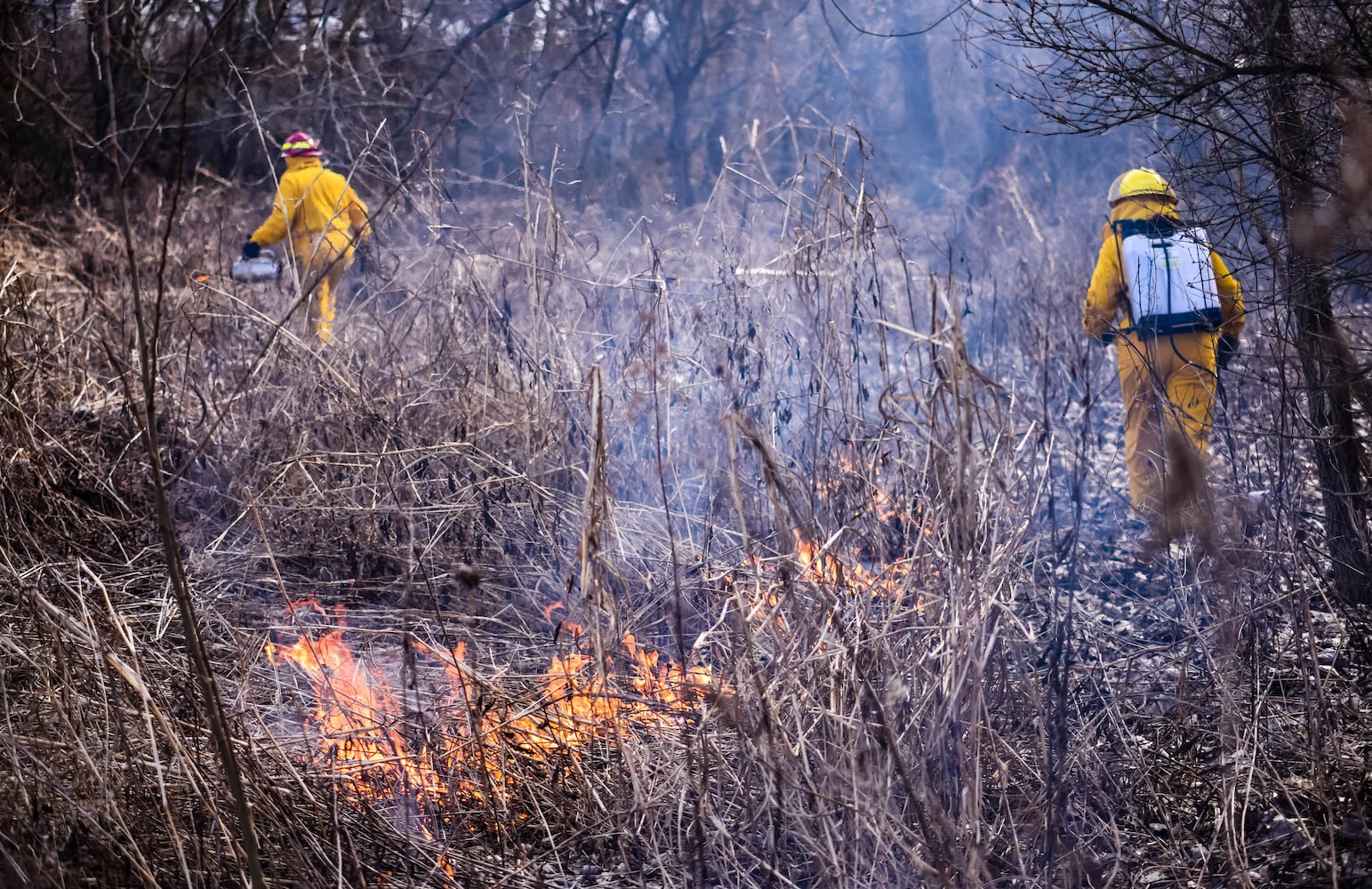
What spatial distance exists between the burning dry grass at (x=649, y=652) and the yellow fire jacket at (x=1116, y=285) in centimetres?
125

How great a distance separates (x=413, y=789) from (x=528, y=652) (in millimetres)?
917

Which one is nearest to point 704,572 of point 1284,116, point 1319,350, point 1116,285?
point 1319,350

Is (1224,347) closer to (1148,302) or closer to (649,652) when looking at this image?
(1148,302)

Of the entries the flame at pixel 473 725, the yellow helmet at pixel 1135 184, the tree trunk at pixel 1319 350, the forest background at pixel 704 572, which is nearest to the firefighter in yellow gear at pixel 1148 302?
the yellow helmet at pixel 1135 184

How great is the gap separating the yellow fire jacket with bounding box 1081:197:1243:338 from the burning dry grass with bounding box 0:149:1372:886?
1254 millimetres

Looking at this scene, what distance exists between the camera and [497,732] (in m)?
2.72

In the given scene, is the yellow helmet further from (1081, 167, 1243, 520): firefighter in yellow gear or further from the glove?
the glove

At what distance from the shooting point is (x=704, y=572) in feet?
10.6

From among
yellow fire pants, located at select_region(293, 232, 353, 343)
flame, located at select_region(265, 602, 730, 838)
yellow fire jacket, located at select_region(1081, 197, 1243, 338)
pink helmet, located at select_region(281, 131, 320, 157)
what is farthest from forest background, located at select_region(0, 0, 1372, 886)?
pink helmet, located at select_region(281, 131, 320, 157)

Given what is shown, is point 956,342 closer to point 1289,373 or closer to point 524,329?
point 1289,373

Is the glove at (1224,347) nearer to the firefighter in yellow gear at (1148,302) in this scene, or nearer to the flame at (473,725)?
the firefighter in yellow gear at (1148,302)

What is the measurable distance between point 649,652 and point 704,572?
0.35 m

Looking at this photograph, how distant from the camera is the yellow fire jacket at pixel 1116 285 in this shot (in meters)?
4.86

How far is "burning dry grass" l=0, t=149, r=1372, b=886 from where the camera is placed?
2.29 meters
